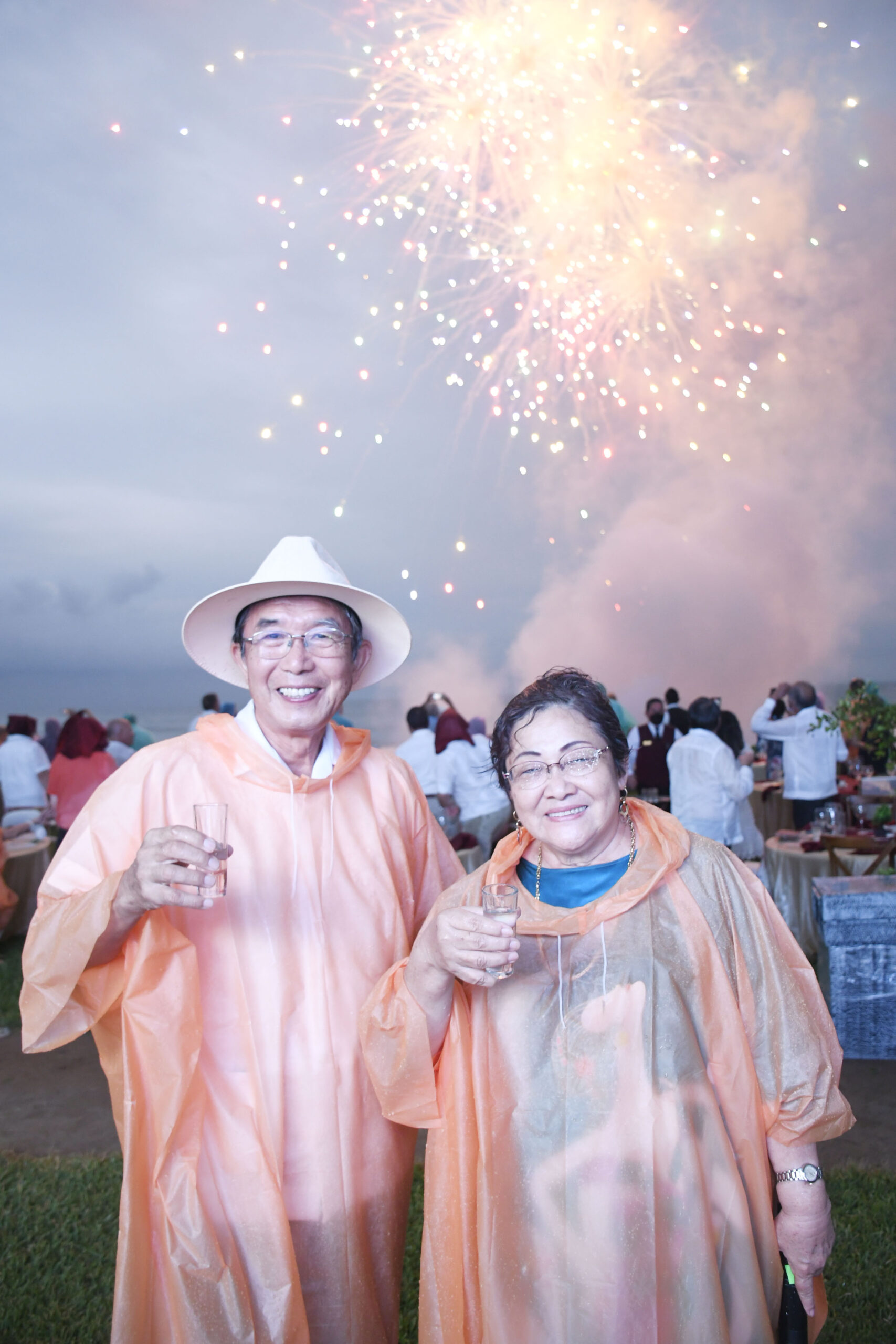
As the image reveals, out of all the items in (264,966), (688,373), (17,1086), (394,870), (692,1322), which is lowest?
(17,1086)

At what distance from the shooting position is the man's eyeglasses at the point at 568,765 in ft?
5.41

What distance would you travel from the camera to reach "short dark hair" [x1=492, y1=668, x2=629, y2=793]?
1.69 metres

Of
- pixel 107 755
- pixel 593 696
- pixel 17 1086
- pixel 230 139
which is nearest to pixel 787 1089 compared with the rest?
pixel 593 696

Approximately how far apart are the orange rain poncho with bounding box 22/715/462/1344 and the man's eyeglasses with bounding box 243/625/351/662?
0.19 m

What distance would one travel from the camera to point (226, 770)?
1942mm

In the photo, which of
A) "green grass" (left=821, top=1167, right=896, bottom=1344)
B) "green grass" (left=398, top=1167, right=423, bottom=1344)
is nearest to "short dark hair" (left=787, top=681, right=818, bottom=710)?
"green grass" (left=821, top=1167, right=896, bottom=1344)

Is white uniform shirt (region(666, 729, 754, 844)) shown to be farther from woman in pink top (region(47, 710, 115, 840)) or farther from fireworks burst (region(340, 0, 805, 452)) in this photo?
fireworks burst (region(340, 0, 805, 452))

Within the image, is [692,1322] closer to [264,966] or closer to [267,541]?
[264,966]

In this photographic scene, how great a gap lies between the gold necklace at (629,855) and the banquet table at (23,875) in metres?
6.03

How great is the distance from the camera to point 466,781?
6.91 m

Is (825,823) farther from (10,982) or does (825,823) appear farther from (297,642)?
(10,982)

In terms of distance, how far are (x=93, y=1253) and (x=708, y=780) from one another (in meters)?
4.20

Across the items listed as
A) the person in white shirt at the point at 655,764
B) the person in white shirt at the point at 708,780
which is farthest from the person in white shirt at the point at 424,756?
the person in white shirt at the point at 655,764

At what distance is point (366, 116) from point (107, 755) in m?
6.64
